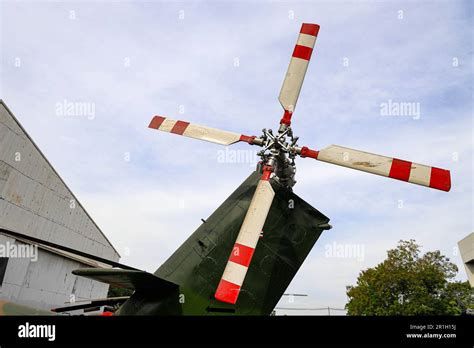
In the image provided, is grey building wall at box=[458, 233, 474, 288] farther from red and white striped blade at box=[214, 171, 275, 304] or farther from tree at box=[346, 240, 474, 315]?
red and white striped blade at box=[214, 171, 275, 304]

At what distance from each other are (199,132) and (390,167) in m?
3.50

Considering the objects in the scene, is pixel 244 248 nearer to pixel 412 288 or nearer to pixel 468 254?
pixel 412 288

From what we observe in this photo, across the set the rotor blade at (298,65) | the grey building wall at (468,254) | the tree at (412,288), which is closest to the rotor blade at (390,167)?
the rotor blade at (298,65)

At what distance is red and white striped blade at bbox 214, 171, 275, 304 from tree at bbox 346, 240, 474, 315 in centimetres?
3390

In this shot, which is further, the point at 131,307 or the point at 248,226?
the point at 131,307

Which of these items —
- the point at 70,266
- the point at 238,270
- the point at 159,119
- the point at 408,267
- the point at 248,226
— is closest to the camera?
the point at 238,270

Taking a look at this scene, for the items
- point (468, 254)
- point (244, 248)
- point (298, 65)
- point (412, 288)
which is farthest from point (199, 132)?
point (468, 254)

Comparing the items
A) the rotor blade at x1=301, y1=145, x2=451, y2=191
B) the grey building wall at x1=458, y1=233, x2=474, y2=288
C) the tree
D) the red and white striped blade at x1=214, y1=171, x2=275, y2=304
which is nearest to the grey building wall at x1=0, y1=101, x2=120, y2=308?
the red and white striped blade at x1=214, y1=171, x2=275, y2=304

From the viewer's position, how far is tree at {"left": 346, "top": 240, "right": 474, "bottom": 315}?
112ft
